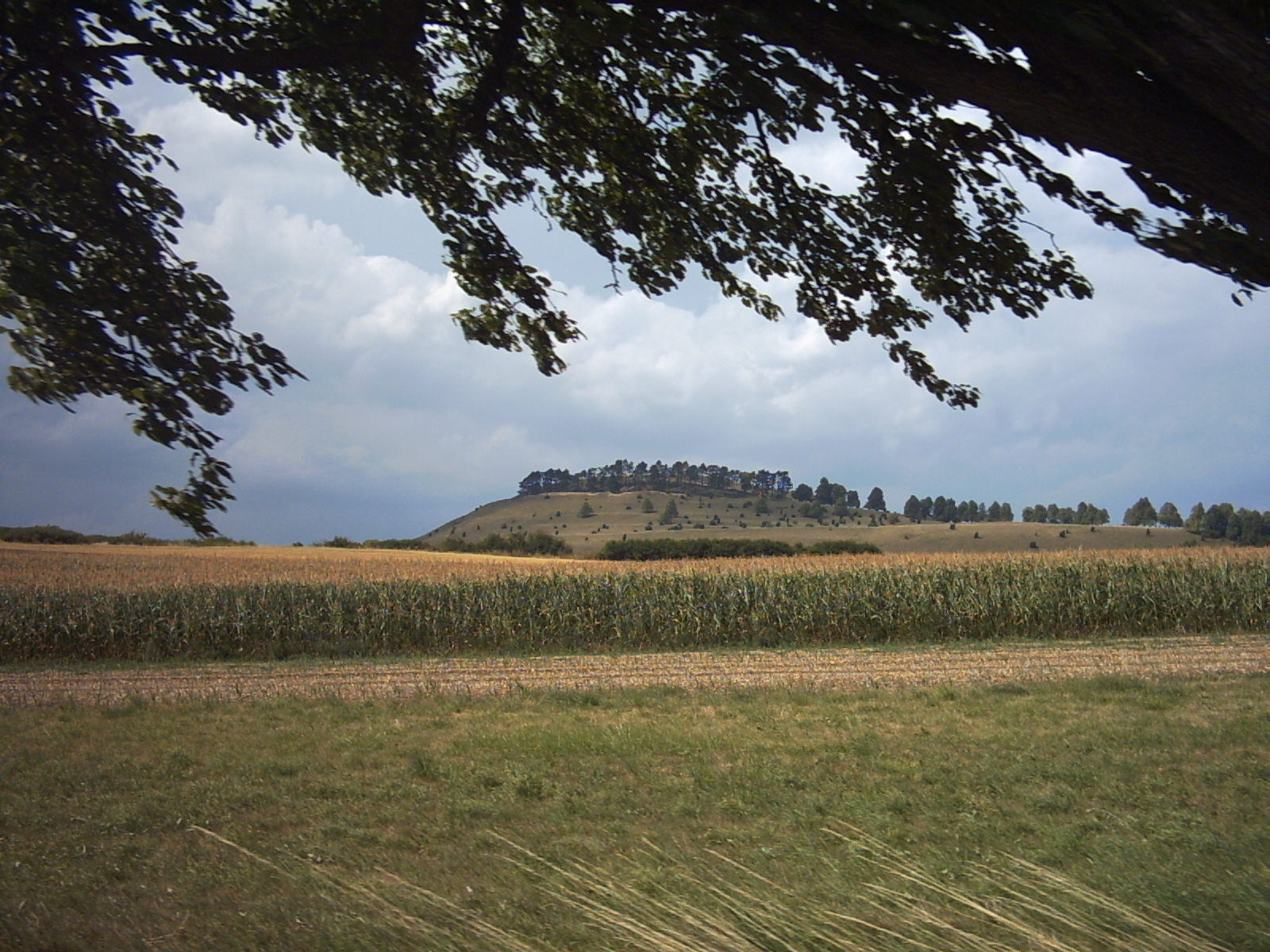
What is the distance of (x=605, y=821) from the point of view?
5.91m

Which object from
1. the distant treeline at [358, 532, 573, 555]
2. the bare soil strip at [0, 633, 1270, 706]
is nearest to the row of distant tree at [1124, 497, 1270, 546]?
the bare soil strip at [0, 633, 1270, 706]

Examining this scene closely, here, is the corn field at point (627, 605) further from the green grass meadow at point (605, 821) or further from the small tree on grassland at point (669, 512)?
the green grass meadow at point (605, 821)

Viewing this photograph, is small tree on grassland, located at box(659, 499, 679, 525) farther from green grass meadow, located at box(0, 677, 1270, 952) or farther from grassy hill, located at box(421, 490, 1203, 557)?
green grass meadow, located at box(0, 677, 1270, 952)

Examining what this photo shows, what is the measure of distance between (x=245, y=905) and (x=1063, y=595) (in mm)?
21446

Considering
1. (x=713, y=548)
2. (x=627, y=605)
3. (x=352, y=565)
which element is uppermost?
(x=713, y=548)

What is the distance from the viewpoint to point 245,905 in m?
4.34

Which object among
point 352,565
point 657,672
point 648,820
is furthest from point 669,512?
point 648,820

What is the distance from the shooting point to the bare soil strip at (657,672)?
13016 mm

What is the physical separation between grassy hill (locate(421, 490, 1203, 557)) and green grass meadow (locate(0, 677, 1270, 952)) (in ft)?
38.1

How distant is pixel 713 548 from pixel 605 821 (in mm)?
18960

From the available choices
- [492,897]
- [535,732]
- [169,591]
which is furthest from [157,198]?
[169,591]

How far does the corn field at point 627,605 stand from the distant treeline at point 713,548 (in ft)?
4.20

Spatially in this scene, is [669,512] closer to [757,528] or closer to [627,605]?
[627,605]

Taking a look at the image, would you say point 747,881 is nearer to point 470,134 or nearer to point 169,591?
point 470,134
